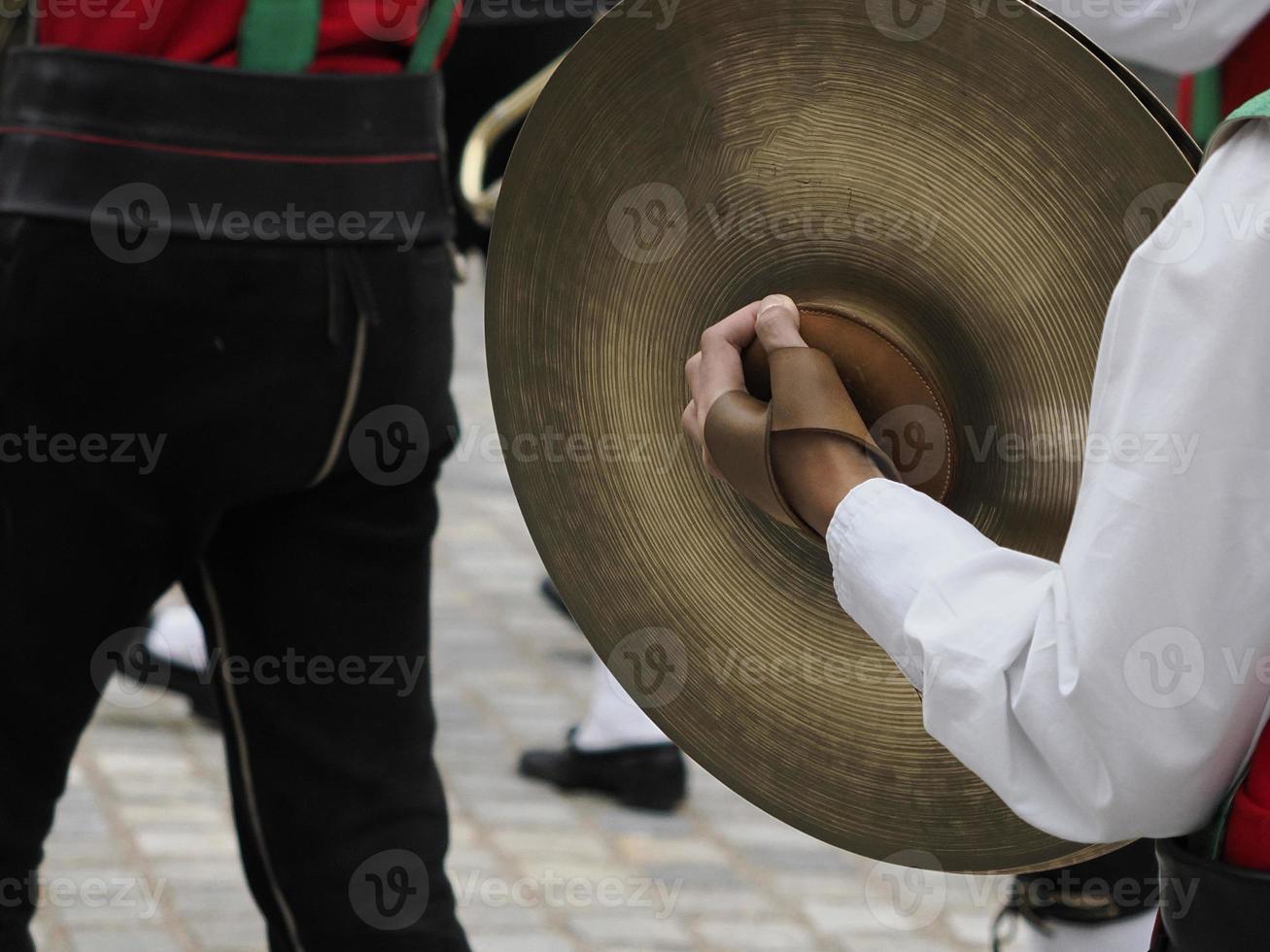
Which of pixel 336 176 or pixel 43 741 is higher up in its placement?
pixel 336 176

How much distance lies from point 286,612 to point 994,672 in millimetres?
1099

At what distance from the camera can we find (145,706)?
4129 millimetres

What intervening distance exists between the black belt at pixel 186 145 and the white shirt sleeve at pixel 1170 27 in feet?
2.75

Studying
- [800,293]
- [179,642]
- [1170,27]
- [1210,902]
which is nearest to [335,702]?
[800,293]

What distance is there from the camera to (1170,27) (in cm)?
226

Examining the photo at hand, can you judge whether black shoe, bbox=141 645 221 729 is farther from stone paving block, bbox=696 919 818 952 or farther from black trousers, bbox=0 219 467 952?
black trousers, bbox=0 219 467 952

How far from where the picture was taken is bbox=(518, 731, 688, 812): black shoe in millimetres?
3764

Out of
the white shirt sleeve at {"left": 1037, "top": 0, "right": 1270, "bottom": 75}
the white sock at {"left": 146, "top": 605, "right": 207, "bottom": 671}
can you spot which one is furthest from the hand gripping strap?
the white sock at {"left": 146, "top": 605, "right": 207, "bottom": 671}

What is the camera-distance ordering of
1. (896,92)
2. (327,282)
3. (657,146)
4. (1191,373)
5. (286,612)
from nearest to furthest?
(1191,373) < (896,92) < (657,146) < (327,282) < (286,612)

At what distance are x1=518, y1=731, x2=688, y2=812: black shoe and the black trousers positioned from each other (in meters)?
1.62

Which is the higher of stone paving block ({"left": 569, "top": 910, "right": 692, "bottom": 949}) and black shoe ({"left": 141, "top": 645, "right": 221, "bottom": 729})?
stone paving block ({"left": 569, "top": 910, "right": 692, "bottom": 949})

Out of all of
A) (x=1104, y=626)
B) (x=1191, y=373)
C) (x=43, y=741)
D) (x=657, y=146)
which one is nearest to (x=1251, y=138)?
(x=1191, y=373)

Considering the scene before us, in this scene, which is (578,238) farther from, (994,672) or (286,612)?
(286,612)

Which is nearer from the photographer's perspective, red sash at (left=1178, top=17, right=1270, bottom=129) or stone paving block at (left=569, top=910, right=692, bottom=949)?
red sash at (left=1178, top=17, right=1270, bottom=129)
